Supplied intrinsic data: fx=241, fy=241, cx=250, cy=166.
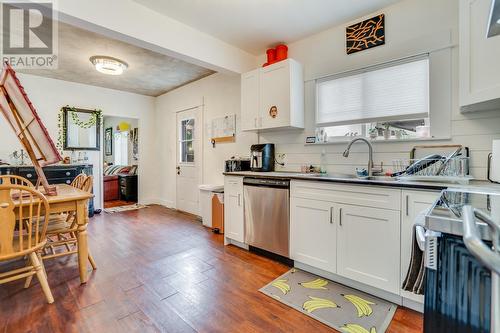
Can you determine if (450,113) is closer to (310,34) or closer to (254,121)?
(310,34)

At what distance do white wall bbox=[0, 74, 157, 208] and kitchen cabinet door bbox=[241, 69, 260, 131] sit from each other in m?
3.59

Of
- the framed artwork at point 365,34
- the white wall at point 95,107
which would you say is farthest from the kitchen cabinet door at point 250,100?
the white wall at point 95,107

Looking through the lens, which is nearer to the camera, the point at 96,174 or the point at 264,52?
the point at 264,52

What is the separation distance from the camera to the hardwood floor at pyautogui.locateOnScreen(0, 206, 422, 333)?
167cm

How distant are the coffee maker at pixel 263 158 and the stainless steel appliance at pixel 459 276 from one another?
254cm

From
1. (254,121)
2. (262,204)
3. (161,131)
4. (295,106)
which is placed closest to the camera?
(262,204)

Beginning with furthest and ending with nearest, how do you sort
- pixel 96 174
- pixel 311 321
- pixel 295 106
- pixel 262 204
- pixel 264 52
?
pixel 96 174 → pixel 264 52 → pixel 295 106 → pixel 262 204 → pixel 311 321

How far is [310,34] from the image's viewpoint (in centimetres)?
306

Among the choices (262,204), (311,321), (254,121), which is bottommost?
(311,321)

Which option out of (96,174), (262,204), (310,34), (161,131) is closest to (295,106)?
(310,34)

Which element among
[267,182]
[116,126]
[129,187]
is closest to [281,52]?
[267,182]

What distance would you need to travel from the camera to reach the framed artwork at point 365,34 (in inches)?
100

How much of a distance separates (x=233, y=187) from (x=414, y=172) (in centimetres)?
196

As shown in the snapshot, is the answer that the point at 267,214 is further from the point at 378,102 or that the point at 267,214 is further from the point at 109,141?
the point at 109,141
